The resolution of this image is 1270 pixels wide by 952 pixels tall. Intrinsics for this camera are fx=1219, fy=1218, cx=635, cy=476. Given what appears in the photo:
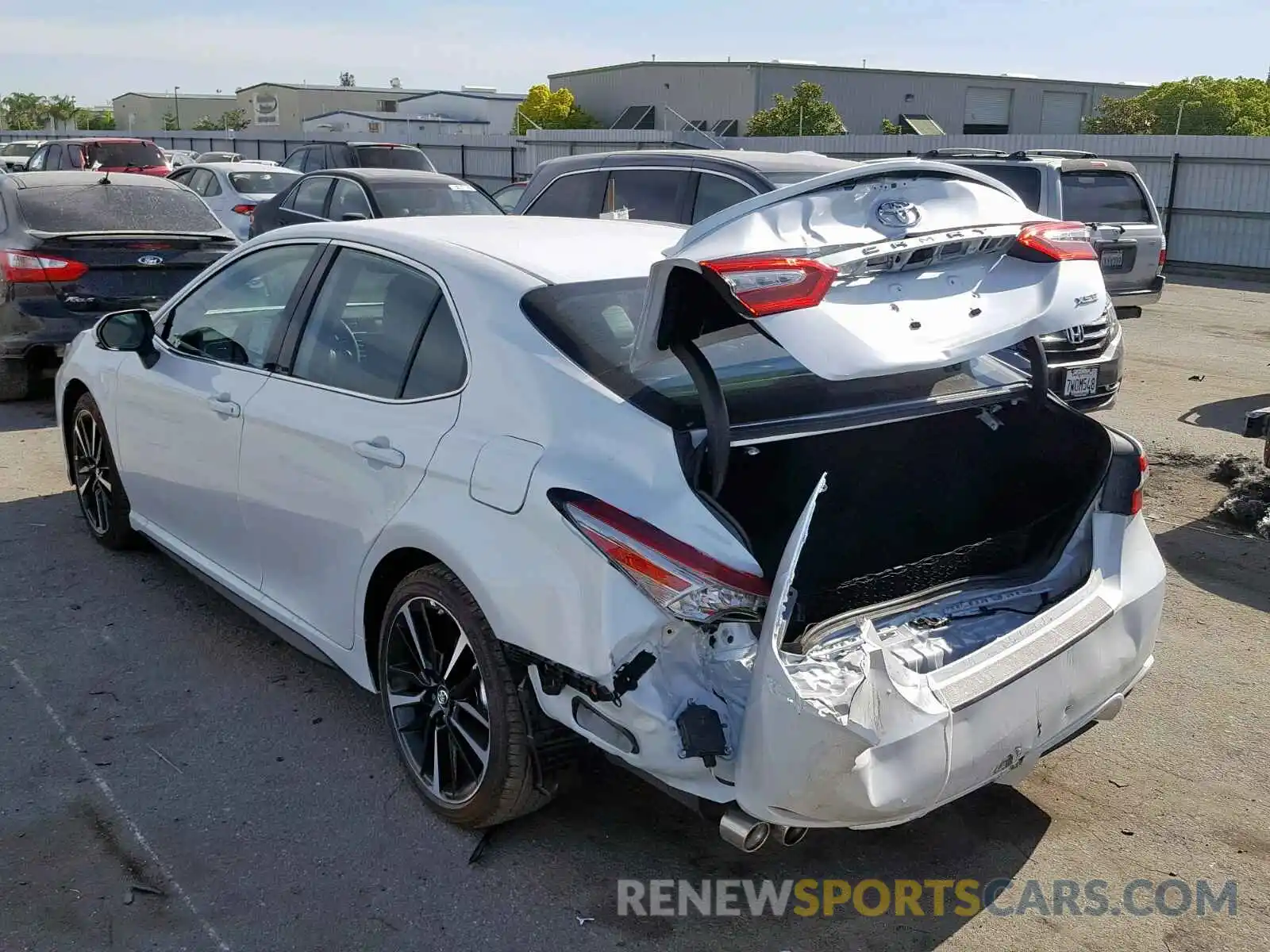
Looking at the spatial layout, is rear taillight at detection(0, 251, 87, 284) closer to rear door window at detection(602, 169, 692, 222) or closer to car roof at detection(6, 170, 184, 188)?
car roof at detection(6, 170, 184, 188)

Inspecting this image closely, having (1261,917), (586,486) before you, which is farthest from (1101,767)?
(586,486)

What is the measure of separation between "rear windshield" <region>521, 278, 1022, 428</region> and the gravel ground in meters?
1.07

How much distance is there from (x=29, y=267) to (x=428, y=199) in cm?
509

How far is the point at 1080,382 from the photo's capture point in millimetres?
7902

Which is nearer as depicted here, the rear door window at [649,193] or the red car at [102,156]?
the rear door window at [649,193]

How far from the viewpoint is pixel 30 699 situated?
442 cm

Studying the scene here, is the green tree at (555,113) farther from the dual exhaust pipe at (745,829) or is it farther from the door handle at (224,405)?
the dual exhaust pipe at (745,829)

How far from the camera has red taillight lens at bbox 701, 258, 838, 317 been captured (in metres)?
2.81

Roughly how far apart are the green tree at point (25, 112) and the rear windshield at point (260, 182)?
404 ft

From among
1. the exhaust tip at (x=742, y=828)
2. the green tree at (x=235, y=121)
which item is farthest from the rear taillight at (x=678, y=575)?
the green tree at (x=235, y=121)

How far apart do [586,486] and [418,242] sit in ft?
4.36

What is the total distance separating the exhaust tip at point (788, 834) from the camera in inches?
114

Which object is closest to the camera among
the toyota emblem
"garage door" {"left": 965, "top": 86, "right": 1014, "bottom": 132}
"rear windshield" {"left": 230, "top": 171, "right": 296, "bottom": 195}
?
the toyota emblem

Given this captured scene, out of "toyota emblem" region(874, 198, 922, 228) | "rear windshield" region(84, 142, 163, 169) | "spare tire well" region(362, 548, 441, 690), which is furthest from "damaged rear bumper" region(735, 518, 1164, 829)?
"rear windshield" region(84, 142, 163, 169)
